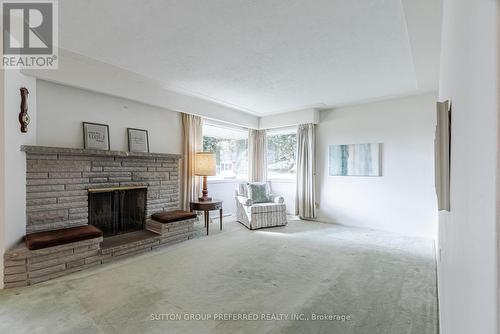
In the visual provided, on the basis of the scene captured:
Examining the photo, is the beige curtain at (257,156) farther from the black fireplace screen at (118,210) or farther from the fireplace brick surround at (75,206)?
the black fireplace screen at (118,210)

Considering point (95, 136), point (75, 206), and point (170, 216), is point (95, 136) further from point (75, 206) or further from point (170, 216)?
point (170, 216)

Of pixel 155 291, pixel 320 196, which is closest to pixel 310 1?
pixel 155 291

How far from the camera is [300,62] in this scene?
3182 millimetres

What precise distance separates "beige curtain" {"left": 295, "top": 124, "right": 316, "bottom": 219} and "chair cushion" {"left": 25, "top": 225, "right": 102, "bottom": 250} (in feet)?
13.3

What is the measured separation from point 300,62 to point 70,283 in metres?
3.63

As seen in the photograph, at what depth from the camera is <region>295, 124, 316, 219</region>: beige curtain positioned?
5.50m

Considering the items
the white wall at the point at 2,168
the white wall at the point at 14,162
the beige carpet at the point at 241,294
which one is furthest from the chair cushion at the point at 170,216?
the white wall at the point at 2,168

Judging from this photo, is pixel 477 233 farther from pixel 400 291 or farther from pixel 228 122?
pixel 228 122

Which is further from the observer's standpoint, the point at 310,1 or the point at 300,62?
the point at 300,62

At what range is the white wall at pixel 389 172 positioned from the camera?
4.27 metres

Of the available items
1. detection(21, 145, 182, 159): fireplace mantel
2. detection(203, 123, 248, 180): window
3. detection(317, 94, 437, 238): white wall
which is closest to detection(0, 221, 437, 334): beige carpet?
detection(317, 94, 437, 238): white wall

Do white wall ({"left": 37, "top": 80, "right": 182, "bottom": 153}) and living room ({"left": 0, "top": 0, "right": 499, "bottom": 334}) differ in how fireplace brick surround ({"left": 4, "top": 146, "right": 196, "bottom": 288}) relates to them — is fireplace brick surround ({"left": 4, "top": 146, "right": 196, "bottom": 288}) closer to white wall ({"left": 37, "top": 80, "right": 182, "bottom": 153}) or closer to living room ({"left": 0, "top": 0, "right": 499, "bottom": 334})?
living room ({"left": 0, "top": 0, "right": 499, "bottom": 334})

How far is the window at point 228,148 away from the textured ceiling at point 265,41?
5.15ft

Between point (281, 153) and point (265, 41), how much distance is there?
387 cm
